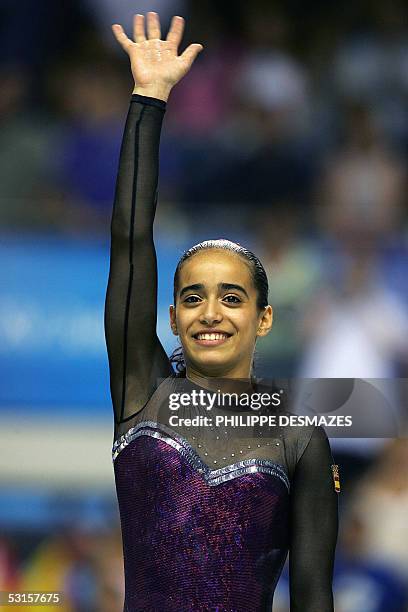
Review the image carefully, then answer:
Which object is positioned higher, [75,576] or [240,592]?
[75,576]

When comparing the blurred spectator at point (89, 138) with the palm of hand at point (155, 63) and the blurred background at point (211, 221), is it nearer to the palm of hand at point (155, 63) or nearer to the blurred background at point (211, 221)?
the blurred background at point (211, 221)

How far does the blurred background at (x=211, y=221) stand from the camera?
2854 millimetres

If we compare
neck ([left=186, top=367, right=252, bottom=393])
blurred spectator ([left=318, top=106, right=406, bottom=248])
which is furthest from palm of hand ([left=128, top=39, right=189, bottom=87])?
blurred spectator ([left=318, top=106, right=406, bottom=248])

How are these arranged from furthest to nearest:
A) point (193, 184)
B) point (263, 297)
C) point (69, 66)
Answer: point (69, 66) < point (193, 184) < point (263, 297)

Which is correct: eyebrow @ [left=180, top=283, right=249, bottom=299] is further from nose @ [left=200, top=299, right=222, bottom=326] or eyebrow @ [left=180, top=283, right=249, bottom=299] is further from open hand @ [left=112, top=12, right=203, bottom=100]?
open hand @ [left=112, top=12, right=203, bottom=100]

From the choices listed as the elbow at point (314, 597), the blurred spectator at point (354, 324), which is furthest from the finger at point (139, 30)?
the blurred spectator at point (354, 324)

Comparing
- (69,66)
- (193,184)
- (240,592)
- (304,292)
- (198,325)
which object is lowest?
(240,592)

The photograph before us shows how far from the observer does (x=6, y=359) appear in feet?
9.77

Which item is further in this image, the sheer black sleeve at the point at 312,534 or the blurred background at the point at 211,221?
the blurred background at the point at 211,221

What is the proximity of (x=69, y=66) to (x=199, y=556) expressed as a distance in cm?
257

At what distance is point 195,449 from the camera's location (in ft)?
5.27

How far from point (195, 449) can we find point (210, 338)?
0.65ft

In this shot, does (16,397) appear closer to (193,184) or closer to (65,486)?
(65,486)

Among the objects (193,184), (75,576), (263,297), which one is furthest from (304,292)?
(263,297)
